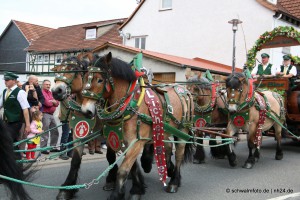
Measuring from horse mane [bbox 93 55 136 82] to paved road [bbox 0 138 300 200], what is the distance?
5.13ft

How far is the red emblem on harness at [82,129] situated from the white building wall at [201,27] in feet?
47.5

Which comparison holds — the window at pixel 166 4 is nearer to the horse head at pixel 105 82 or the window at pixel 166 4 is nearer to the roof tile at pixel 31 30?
the roof tile at pixel 31 30

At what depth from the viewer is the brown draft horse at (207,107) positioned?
7250 mm

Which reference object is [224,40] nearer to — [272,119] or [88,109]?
[272,119]

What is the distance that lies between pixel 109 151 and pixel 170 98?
49.1 inches

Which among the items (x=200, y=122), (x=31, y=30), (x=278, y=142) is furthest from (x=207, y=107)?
(x=31, y=30)

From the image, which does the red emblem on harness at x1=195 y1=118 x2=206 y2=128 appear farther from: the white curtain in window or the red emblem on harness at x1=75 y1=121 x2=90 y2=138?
the white curtain in window

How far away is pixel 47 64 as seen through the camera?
29.3 meters

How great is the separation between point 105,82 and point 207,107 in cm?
349

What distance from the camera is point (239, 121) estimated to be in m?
6.97

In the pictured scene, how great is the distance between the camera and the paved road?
16.8ft

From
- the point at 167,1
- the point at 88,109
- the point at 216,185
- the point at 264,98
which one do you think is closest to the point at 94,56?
the point at 88,109

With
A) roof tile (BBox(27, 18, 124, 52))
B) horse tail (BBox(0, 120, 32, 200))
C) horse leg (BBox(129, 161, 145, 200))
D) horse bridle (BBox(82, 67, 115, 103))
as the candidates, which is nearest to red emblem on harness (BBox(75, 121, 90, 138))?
horse bridle (BBox(82, 67, 115, 103))

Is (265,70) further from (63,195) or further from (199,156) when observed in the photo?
(63,195)
